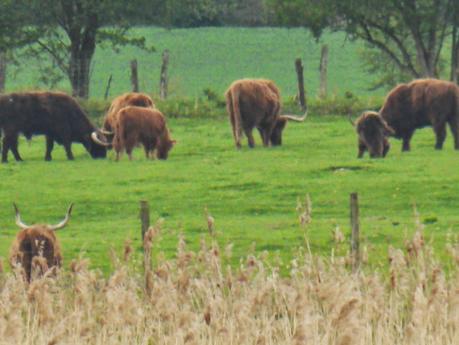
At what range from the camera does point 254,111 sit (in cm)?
3412

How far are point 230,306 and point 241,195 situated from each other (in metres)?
12.5

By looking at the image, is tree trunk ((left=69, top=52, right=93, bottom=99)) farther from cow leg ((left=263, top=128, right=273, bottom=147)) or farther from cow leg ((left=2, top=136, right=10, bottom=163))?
cow leg ((left=2, top=136, right=10, bottom=163))

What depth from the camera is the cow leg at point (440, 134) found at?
32938 millimetres

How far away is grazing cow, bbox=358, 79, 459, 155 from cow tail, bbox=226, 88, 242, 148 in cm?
306

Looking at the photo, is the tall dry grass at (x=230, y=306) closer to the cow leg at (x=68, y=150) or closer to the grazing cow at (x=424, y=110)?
the grazing cow at (x=424, y=110)

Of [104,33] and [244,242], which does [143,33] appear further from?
[244,242]

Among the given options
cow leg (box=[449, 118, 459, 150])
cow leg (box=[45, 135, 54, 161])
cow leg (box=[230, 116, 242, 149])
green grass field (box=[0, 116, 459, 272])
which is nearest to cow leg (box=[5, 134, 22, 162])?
cow leg (box=[45, 135, 54, 161])

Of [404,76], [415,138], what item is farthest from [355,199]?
[404,76]

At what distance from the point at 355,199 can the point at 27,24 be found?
3800 cm

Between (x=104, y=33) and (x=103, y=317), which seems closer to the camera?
(x=103, y=317)

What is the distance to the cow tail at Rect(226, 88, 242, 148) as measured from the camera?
33.6 m

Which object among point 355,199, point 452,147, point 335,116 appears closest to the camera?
point 355,199

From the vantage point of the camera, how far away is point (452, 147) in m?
33.8

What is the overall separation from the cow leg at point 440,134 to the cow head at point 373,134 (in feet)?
4.60
